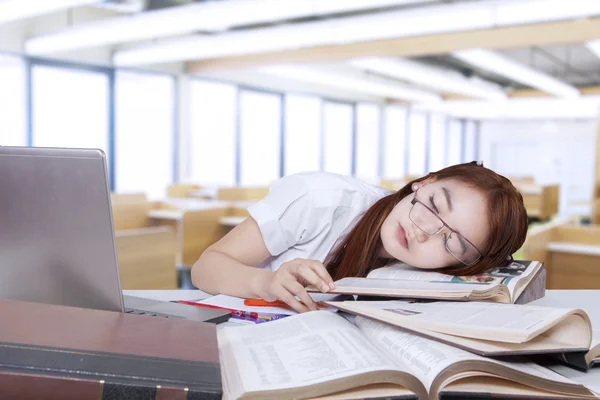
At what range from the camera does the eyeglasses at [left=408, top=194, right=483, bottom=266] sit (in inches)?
48.8

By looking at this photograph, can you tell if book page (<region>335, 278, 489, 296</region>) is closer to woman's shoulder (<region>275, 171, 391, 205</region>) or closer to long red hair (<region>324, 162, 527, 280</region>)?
long red hair (<region>324, 162, 527, 280</region>)

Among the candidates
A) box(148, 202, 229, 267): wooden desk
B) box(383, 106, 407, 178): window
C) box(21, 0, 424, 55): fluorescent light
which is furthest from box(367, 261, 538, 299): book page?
box(383, 106, 407, 178): window

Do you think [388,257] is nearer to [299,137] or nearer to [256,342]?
[256,342]

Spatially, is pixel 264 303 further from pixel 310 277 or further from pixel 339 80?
pixel 339 80

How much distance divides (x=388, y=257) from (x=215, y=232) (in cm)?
320

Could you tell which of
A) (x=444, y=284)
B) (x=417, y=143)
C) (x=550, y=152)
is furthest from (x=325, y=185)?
(x=550, y=152)

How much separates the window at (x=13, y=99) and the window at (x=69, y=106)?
12 centimetres

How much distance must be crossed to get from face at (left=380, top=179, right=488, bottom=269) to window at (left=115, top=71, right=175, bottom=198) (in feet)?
20.5

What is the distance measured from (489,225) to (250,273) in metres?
0.49

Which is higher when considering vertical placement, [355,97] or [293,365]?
[355,97]

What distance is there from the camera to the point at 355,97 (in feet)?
38.3

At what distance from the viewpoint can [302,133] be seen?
10.6m

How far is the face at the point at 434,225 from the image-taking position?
1.23m

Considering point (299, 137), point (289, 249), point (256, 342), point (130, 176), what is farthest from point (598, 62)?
point (256, 342)
